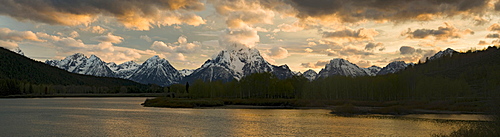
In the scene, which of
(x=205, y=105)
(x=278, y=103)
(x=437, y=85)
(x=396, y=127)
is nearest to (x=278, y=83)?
(x=278, y=103)

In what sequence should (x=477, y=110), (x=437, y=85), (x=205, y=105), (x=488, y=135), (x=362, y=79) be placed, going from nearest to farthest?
1. (x=488, y=135)
2. (x=477, y=110)
3. (x=205, y=105)
4. (x=437, y=85)
5. (x=362, y=79)

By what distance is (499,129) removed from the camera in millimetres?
30953

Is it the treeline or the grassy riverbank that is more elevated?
the treeline

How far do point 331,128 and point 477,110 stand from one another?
56568 millimetres

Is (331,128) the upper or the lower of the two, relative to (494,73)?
lower

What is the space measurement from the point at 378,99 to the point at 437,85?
20.6 meters

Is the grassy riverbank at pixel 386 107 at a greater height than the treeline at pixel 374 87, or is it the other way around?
the treeline at pixel 374 87

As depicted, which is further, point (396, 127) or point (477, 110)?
point (477, 110)

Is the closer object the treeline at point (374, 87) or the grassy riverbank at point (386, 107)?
the grassy riverbank at point (386, 107)

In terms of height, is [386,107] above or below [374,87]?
below

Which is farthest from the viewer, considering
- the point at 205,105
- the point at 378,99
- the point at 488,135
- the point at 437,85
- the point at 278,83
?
the point at 278,83

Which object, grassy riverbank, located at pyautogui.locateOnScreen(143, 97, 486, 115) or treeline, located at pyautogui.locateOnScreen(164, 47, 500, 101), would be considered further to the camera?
treeline, located at pyautogui.locateOnScreen(164, 47, 500, 101)

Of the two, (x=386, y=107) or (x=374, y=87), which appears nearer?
(x=386, y=107)

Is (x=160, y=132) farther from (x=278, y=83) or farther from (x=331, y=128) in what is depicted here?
(x=278, y=83)
